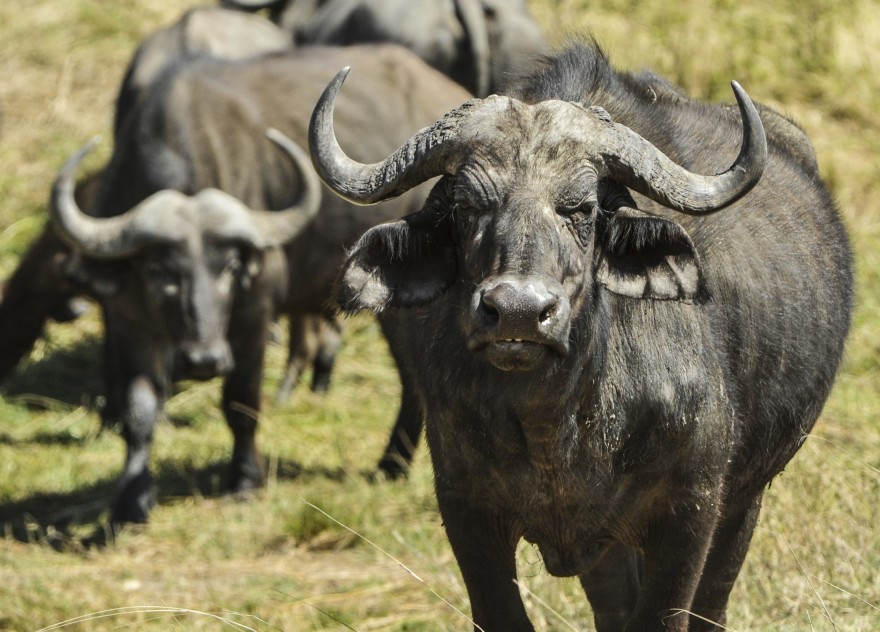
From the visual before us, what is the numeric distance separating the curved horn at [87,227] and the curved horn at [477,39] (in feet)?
11.7

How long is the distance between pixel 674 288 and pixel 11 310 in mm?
6560

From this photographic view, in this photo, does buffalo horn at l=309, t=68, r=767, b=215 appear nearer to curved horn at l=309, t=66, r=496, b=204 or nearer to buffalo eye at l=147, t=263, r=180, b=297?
curved horn at l=309, t=66, r=496, b=204

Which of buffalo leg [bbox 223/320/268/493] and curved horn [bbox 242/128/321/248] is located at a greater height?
curved horn [bbox 242/128/321/248]

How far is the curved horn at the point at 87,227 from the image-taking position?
25.3 feet

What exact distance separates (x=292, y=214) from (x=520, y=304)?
5.00 meters

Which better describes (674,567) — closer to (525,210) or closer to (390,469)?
(525,210)

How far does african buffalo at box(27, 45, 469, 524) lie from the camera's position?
25.1ft

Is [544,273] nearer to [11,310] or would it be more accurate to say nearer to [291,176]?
[291,176]

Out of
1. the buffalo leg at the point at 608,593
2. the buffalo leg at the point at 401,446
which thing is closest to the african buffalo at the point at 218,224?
the buffalo leg at the point at 401,446

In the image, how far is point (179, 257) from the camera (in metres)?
7.64

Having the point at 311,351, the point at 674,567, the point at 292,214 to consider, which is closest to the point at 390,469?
the point at 292,214

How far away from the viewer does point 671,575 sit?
4.04 metres

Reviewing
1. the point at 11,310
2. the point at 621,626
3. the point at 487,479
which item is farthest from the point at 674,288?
the point at 11,310

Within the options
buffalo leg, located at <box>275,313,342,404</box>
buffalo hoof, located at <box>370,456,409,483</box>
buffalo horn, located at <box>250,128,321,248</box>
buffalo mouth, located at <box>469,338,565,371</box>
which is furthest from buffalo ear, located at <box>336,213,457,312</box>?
buffalo leg, located at <box>275,313,342,404</box>
